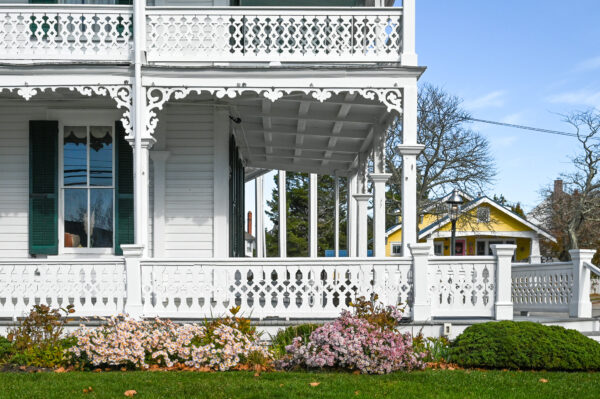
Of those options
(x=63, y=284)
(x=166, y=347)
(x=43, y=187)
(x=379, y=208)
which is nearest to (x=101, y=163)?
(x=43, y=187)

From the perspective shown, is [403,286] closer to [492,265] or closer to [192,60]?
[492,265]

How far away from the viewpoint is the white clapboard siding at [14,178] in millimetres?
12805

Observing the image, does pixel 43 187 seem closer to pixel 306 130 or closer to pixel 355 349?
pixel 306 130

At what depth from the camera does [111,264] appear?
35.0 feet

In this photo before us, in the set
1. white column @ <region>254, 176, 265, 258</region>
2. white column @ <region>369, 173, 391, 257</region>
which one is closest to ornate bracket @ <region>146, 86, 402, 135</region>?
white column @ <region>369, 173, 391, 257</region>

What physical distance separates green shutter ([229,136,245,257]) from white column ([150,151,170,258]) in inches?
53.4

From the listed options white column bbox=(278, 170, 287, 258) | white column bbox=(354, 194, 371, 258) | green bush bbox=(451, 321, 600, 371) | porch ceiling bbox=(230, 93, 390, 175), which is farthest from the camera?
white column bbox=(278, 170, 287, 258)

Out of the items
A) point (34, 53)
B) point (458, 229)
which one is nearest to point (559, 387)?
point (34, 53)

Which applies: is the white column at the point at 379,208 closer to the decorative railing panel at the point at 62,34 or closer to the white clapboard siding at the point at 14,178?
the decorative railing panel at the point at 62,34

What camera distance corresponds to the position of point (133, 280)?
34.6 feet

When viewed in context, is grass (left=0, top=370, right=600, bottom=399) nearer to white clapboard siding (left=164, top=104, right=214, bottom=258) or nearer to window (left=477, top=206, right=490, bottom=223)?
white clapboard siding (left=164, top=104, right=214, bottom=258)

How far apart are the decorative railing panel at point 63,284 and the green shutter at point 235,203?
137 inches

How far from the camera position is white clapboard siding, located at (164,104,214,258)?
13.1 metres

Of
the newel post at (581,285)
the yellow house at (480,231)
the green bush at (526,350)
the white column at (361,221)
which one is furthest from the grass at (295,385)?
the yellow house at (480,231)
